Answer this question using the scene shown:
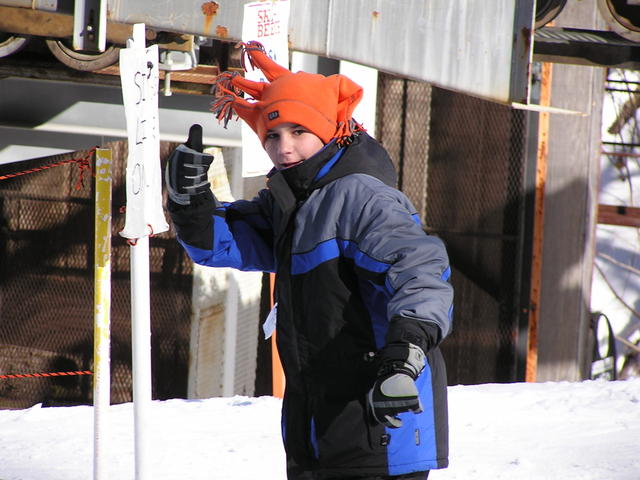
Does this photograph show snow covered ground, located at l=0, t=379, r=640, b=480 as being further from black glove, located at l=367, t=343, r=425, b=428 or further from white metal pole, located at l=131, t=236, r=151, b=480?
black glove, located at l=367, t=343, r=425, b=428

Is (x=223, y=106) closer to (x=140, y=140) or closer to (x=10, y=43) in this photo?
(x=140, y=140)

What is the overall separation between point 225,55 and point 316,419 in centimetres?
386

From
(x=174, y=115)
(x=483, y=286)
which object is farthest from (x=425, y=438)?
(x=483, y=286)

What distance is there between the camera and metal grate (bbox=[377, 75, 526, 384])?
800cm

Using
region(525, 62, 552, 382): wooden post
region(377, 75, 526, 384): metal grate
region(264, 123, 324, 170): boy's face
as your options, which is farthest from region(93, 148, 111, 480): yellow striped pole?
region(525, 62, 552, 382): wooden post

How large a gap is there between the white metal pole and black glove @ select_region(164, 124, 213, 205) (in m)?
0.55

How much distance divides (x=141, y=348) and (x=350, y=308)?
1.03 metres

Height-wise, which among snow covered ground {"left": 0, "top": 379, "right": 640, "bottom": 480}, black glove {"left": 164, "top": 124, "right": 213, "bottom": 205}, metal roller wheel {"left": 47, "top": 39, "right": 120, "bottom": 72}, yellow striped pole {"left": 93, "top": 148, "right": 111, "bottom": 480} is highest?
metal roller wheel {"left": 47, "top": 39, "right": 120, "bottom": 72}

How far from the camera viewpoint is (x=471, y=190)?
8.07 m

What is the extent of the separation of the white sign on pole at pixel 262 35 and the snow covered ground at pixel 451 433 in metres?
1.34

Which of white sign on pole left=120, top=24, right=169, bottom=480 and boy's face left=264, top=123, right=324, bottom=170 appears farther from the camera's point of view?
white sign on pole left=120, top=24, right=169, bottom=480

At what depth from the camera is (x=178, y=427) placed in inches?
194

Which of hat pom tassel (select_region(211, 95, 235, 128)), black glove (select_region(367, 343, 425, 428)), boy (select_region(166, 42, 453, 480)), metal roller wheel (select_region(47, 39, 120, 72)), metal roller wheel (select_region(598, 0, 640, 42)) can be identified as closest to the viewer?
black glove (select_region(367, 343, 425, 428))

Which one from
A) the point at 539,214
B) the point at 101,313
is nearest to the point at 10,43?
the point at 101,313
